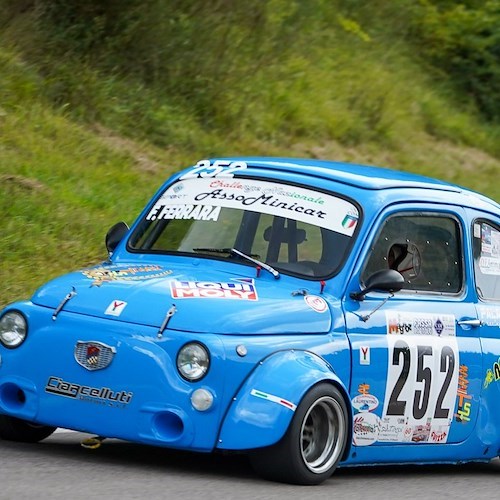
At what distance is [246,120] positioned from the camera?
62.6 ft

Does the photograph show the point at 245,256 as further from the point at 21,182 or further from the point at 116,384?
the point at 21,182

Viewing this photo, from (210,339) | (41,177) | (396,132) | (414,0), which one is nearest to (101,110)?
(41,177)

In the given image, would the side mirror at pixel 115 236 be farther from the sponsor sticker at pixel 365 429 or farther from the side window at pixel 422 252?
the sponsor sticker at pixel 365 429

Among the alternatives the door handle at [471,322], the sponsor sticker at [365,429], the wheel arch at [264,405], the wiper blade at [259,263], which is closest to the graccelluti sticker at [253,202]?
the wiper blade at [259,263]

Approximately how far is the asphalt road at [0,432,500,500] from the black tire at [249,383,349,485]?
0.07 meters

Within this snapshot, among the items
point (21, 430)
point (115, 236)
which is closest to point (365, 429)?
point (21, 430)

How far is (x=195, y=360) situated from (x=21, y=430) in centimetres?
133

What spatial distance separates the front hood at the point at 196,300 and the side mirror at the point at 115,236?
0.95 m

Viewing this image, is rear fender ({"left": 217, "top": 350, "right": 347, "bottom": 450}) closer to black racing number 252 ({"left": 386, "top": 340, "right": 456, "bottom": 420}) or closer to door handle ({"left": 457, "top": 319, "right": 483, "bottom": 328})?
black racing number 252 ({"left": 386, "top": 340, "right": 456, "bottom": 420})

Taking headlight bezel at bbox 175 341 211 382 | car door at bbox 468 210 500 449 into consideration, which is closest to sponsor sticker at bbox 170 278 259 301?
headlight bezel at bbox 175 341 211 382

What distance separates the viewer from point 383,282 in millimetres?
7414

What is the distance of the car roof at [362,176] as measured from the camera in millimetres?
8039

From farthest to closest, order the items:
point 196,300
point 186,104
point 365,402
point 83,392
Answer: point 186,104
point 365,402
point 196,300
point 83,392

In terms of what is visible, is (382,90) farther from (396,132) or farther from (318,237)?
(318,237)
